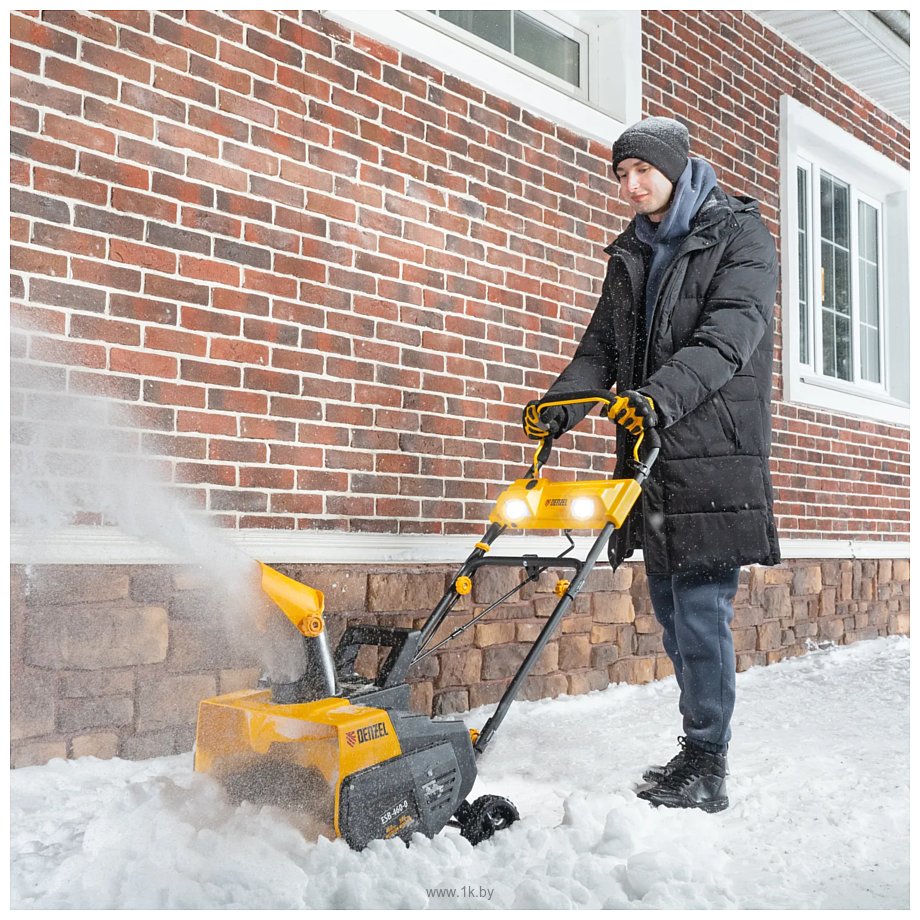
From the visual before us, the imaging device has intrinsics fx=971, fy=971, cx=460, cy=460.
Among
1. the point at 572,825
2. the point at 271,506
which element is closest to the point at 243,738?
the point at 572,825

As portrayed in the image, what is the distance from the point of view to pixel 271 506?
347 centimetres

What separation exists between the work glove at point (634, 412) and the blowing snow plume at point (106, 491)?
105cm

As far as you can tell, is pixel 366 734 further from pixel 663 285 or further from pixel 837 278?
pixel 837 278

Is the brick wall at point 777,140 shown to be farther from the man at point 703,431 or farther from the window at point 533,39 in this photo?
the man at point 703,431

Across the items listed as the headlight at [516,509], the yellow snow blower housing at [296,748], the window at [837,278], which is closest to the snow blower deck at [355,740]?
the yellow snow blower housing at [296,748]

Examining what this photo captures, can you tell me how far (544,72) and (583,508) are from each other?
9.76 ft

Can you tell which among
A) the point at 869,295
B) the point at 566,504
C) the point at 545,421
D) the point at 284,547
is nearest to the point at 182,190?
the point at 284,547

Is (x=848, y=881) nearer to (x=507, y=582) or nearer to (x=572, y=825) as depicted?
(x=572, y=825)

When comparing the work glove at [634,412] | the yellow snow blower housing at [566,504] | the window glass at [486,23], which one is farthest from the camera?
the window glass at [486,23]

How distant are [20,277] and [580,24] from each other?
11.1 feet

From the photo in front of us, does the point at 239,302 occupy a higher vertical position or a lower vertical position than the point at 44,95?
lower

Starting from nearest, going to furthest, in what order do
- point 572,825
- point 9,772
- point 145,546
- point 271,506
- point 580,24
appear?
point 572,825 → point 9,772 → point 145,546 → point 271,506 → point 580,24

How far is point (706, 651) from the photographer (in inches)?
113

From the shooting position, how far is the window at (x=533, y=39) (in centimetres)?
448
